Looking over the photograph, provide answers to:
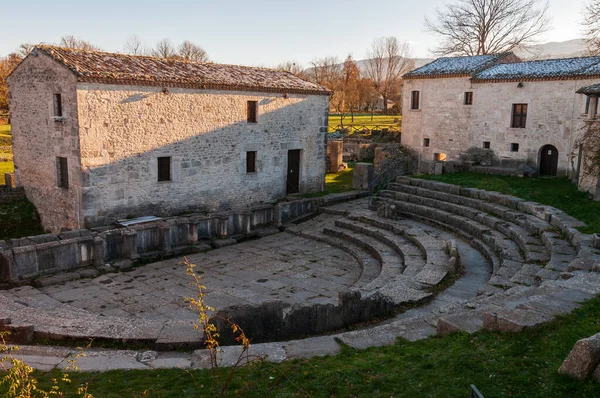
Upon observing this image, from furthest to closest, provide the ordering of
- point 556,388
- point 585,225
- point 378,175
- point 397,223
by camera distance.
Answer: point 378,175, point 397,223, point 585,225, point 556,388

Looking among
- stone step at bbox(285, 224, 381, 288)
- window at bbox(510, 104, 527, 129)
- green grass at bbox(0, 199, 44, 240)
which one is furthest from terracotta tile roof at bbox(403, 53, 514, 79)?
green grass at bbox(0, 199, 44, 240)

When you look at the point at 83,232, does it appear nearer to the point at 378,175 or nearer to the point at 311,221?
the point at 311,221

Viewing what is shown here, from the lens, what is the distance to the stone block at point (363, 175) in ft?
Answer: 74.3

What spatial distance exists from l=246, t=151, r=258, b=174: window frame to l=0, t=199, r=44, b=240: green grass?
27.8 ft

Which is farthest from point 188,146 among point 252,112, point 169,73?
point 252,112

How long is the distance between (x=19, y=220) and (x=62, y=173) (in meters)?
3.31

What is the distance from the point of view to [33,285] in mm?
12508

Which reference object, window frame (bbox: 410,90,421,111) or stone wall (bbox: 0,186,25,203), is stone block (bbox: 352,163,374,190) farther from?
stone wall (bbox: 0,186,25,203)

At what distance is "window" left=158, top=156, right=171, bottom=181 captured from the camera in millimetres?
18094

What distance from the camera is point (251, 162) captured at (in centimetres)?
2100

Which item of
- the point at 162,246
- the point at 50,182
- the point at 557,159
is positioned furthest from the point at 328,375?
the point at 557,159

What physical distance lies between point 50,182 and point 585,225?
1710 cm

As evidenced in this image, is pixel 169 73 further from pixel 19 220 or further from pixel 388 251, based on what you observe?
pixel 388 251

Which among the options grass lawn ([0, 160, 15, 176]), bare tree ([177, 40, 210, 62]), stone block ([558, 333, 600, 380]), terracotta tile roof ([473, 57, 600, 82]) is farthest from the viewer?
bare tree ([177, 40, 210, 62])
